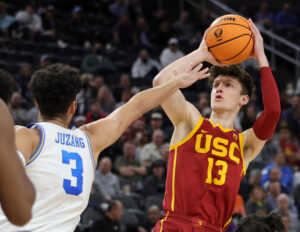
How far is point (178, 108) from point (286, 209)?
545 cm

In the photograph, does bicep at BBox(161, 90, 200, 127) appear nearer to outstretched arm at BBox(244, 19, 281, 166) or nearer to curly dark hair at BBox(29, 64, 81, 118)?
outstretched arm at BBox(244, 19, 281, 166)

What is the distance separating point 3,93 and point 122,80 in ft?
33.1

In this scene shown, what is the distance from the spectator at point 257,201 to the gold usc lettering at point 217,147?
513cm

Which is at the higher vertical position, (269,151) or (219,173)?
(219,173)

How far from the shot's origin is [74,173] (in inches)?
139

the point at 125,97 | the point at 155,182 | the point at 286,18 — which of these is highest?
the point at 286,18

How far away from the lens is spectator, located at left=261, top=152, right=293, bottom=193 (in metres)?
10.8

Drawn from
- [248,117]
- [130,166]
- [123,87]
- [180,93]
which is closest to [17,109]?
[130,166]

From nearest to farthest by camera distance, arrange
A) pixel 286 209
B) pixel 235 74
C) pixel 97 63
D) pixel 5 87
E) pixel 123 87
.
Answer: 1. pixel 5 87
2. pixel 235 74
3. pixel 286 209
4. pixel 123 87
5. pixel 97 63

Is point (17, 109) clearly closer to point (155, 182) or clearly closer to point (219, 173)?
point (155, 182)

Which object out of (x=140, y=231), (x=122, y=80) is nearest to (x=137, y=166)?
(x=140, y=231)

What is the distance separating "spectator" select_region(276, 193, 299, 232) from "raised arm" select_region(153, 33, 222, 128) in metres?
5.17

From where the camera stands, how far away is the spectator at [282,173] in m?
10.8

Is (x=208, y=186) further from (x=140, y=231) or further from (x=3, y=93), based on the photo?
(x=140, y=231)
